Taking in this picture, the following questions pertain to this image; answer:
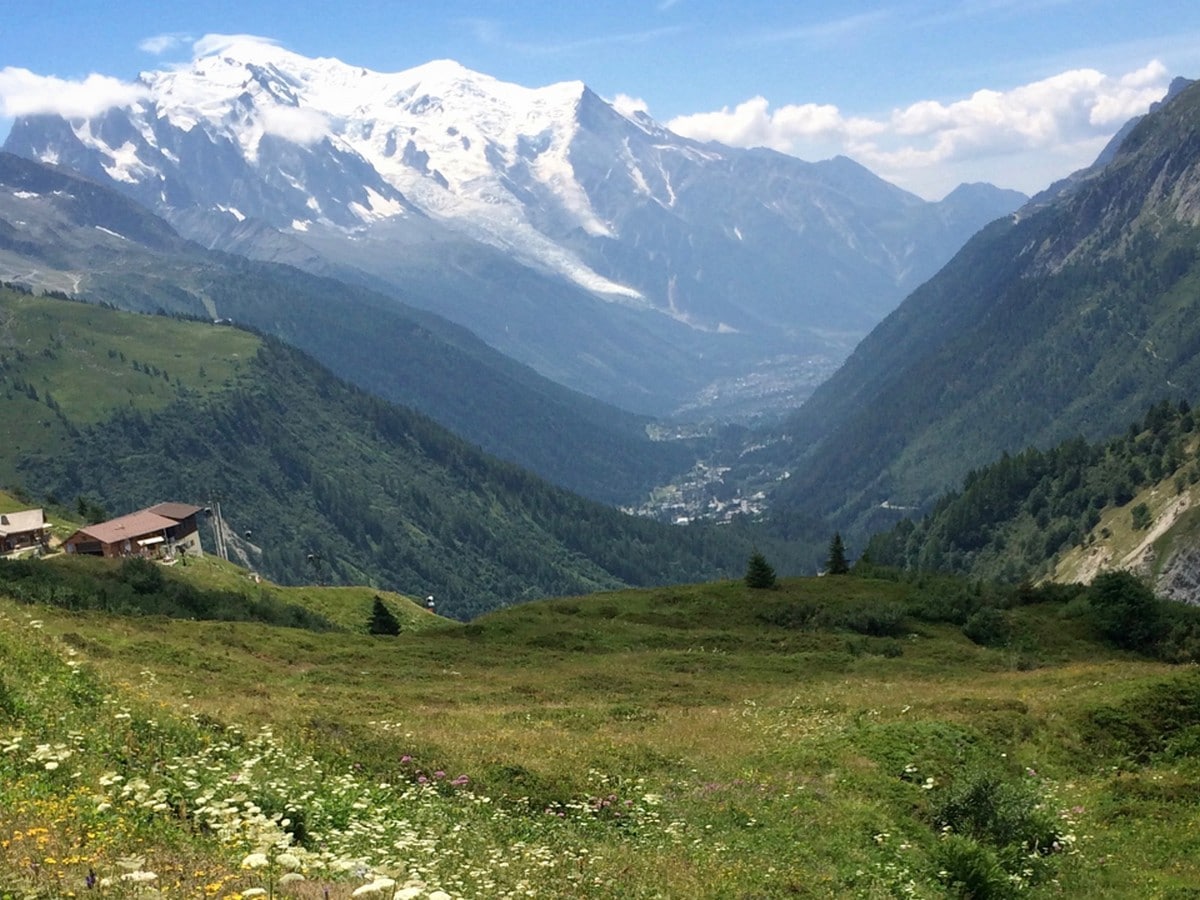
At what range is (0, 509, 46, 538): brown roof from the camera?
134250 millimetres

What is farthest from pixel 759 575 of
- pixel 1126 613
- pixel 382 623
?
pixel 382 623

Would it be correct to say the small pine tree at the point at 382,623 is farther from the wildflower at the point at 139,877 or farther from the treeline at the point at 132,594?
the wildflower at the point at 139,877

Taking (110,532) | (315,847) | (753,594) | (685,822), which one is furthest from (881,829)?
(110,532)

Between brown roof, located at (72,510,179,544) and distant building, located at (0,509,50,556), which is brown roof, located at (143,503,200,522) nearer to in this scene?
brown roof, located at (72,510,179,544)

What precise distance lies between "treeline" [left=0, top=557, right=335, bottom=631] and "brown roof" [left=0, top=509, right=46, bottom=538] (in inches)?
1593

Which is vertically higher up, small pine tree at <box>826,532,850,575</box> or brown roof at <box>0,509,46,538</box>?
brown roof at <box>0,509,46,538</box>

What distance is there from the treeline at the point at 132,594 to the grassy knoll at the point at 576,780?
72.8 feet

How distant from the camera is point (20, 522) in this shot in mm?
137375

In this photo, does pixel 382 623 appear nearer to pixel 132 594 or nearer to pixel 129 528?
pixel 132 594

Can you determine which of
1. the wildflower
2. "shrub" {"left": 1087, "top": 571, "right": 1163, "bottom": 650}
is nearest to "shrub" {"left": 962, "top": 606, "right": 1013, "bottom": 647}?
"shrub" {"left": 1087, "top": 571, "right": 1163, "bottom": 650}

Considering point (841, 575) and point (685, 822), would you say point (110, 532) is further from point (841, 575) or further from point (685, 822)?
point (685, 822)

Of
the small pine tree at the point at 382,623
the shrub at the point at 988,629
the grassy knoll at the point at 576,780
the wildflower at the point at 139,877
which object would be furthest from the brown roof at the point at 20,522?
the wildflower at the point at 139,877

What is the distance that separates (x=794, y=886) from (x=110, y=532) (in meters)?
136

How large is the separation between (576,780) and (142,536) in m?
127
